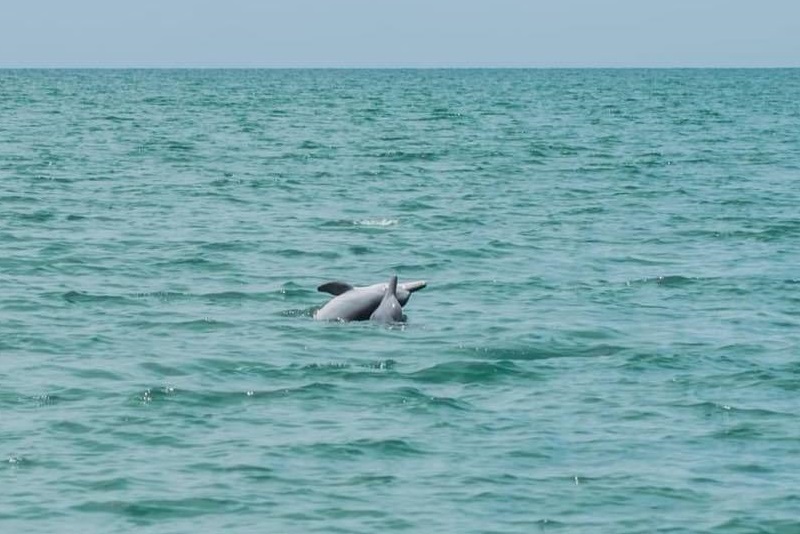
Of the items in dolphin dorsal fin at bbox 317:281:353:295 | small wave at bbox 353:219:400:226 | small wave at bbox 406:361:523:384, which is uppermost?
small wave at bbox 353:219:400:226

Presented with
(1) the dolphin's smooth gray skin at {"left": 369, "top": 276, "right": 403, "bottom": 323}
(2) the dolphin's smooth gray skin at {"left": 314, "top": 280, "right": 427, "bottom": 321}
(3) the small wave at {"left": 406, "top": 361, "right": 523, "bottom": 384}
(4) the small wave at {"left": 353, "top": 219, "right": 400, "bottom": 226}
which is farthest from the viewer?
(4) the small wave at {"left": 353, "top": 219, "right": 400, "bottom": 226}

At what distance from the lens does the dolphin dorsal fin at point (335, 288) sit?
23203 millimetres

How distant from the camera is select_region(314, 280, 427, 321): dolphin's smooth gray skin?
23.0m

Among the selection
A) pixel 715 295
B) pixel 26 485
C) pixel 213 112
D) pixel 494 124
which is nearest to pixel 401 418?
pixel 26 485

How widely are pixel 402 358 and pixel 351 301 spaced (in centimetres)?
278

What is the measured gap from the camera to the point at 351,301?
75.8 feet

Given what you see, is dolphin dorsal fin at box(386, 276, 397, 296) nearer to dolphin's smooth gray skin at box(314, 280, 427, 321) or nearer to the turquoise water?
dolphin's smooth gray skin at box(314, 280, 427, 321)

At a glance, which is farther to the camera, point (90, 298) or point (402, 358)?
point (90, 298)

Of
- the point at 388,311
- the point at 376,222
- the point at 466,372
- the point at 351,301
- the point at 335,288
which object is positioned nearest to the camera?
the point at 466,372

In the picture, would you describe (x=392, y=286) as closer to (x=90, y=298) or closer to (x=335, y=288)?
(x=335, y=288)

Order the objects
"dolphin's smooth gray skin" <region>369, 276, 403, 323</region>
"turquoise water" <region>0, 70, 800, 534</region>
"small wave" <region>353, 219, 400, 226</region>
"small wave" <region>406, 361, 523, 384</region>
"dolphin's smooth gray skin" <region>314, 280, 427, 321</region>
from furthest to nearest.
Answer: "small wave" <region>353, 219, 400, 226</region> → "dolphin's smooth gray skin" <region>314, 280, 427, 321</region> → "dolphin's smooth gray skin" <region>369, 276, 403, 323</region> → "small wave" <region>406, 361, 523, 384</region> → "turquoise water" <region>0, 70, 800, 534</region>

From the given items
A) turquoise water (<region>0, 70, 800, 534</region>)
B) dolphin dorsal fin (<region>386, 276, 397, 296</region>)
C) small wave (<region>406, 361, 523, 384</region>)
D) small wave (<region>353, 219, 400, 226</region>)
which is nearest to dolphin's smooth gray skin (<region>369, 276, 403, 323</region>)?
dolphin dorsal fin (<region>386, 276, 397, 296</region>)

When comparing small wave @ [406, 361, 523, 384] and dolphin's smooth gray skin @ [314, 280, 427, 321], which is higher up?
dolphin's smooth gray skin @ [314, 280, 427, 321]

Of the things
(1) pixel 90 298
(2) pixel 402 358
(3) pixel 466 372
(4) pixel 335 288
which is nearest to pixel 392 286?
(4) pixel 335 288
